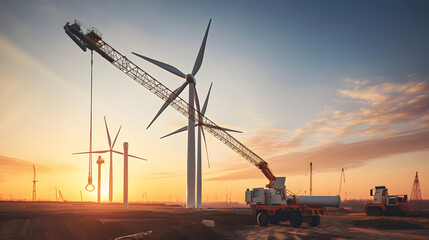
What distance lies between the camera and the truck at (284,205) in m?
30.0

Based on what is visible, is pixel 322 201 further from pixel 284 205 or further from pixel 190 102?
pixel 190 102

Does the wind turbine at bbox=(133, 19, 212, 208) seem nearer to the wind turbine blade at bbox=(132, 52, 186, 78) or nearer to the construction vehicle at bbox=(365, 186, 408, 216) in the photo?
the wind turbine blade at bbox=(132, 52, 186, 78)

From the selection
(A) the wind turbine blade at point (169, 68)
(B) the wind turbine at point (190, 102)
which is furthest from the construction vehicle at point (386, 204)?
(A) the wind turbine blade at point (169, 68)

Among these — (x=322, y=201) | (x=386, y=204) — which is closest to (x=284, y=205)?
(x=322, y=201)

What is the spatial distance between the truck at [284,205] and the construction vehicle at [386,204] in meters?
18.4

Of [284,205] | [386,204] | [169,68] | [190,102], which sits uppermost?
[169,68]

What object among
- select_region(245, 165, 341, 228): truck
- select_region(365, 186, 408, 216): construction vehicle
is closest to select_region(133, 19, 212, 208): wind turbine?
select_region(245, 165, 341, 228): truck

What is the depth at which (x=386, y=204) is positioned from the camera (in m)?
46.5

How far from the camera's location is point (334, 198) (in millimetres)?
32375

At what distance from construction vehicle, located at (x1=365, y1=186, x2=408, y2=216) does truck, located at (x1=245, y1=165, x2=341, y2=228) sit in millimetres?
18355

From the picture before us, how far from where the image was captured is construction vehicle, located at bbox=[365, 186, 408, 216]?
4519 centimetres

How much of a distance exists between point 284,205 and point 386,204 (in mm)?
24189

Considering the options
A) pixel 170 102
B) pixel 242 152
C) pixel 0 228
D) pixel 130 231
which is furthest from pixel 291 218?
pixel 170 102

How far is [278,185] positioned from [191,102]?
37718 mm
